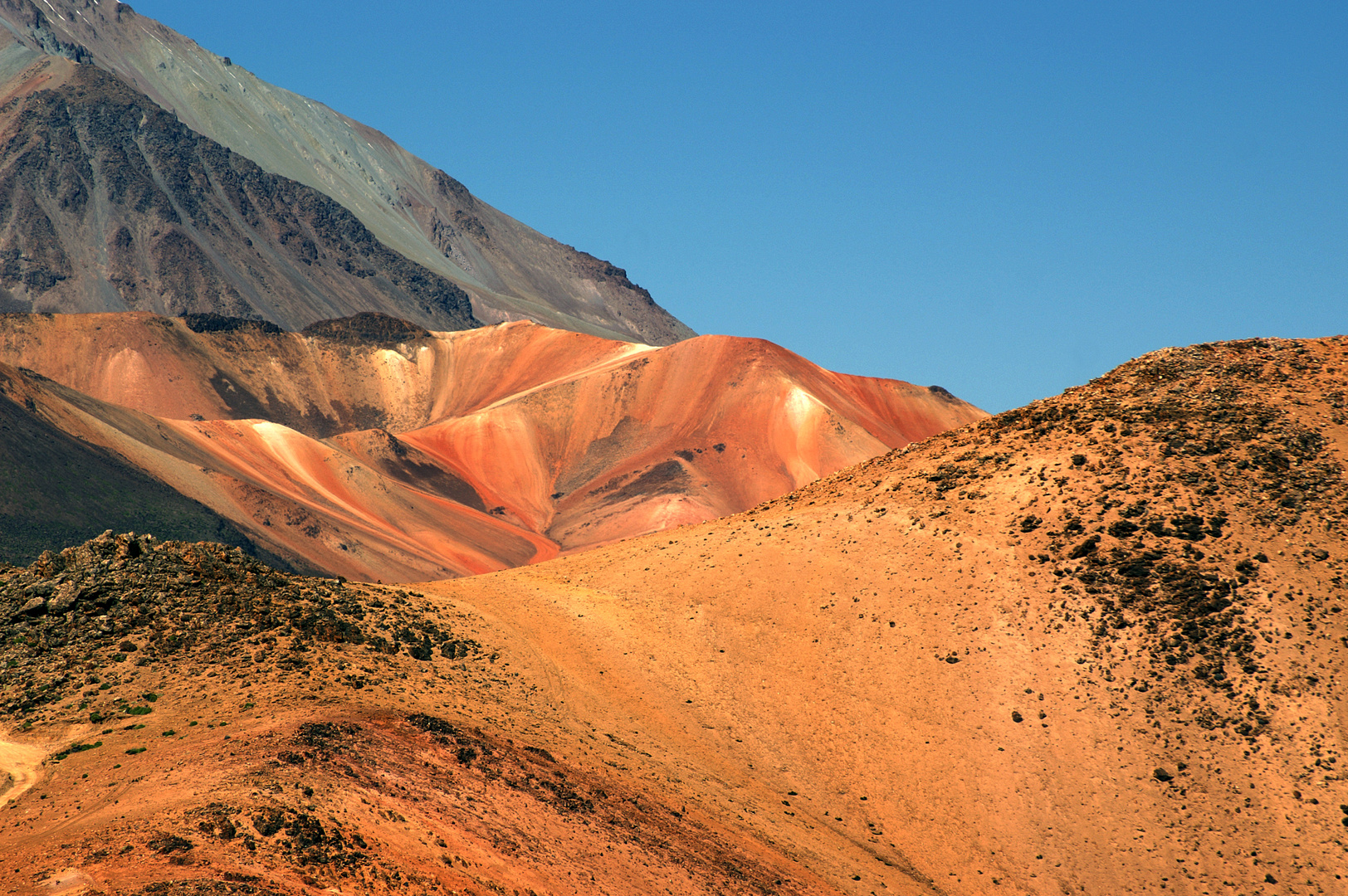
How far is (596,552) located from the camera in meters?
38.2

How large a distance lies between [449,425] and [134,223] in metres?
82.9

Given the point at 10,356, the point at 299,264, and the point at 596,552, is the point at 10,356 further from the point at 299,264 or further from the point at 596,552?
the point at 596,552

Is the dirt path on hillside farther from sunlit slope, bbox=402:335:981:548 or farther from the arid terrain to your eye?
sunlit slope, bbox=402:335:981:548

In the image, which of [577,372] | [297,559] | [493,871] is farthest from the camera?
[577,372]

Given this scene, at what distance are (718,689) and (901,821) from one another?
5749 millimetres

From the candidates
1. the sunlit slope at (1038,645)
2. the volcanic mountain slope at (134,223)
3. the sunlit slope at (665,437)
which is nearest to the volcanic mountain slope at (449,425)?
the sunlit slope at (665,437)

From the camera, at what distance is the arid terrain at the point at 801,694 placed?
18109 mm

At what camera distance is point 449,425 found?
122 metres

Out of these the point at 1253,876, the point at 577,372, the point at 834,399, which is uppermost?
the point at 834,399

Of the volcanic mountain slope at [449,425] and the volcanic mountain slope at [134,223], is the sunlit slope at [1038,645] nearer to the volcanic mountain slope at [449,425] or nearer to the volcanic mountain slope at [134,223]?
the volcanic mountain slope at [449,425]

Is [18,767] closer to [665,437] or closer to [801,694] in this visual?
[801,694]

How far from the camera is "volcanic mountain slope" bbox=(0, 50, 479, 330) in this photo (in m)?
164

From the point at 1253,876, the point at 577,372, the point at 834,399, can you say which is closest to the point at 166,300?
the point at 577,372

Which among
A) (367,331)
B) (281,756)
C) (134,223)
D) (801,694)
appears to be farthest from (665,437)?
(134,223)
